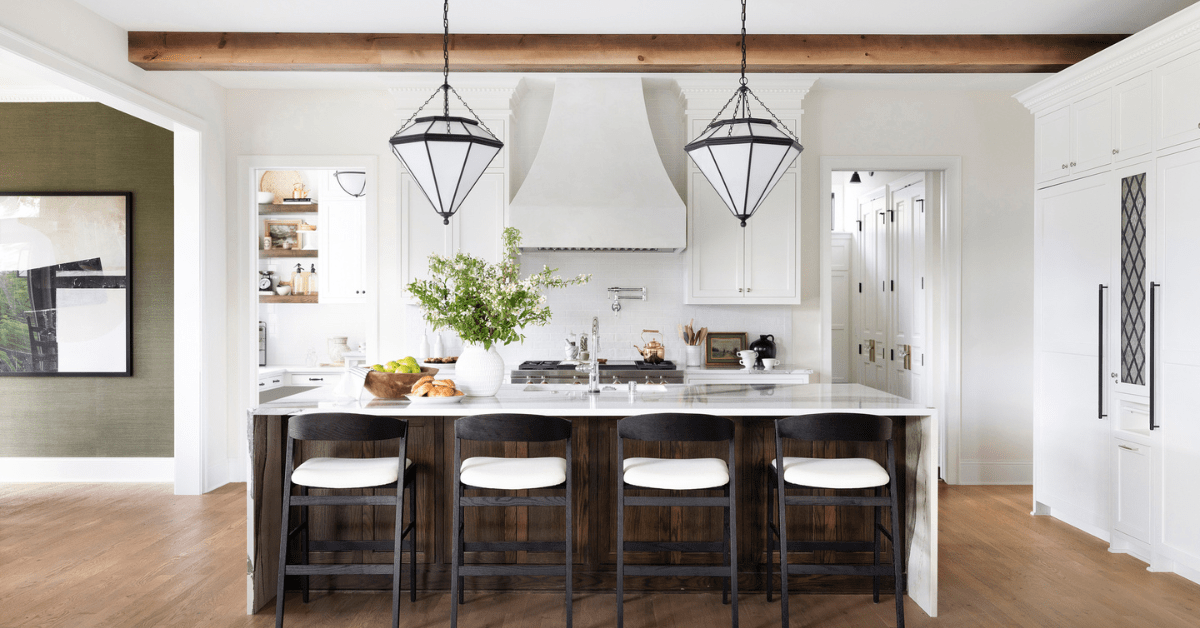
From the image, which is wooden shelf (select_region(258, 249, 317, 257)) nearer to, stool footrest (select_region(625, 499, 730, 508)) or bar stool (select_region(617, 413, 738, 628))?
bar stool (select_region(617, 413, 738, 628))

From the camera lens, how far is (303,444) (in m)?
3.17

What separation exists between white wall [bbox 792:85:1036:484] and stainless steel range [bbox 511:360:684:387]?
4.30 feet

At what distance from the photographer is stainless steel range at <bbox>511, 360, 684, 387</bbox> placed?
490cm

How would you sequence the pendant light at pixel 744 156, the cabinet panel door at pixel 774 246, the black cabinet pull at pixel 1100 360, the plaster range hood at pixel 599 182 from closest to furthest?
the pendant light at pixel 744 156 < the black cabinet pull at pixel 1100 360 < the plaster range hood at pixel 599 182 < the cabinet panel door at pixel 774 246

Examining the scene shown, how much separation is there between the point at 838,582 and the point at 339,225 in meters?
5.79

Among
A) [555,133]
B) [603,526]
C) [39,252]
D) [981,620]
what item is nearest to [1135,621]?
[981,620]

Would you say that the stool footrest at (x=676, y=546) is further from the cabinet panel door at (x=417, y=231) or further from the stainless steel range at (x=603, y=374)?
the cabinet panel door at (x=417, y=231)

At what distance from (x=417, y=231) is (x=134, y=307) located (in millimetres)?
2214

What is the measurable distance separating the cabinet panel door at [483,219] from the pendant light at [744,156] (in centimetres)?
247

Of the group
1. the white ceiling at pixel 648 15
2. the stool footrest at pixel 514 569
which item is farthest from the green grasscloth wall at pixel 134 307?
the stool footrest at pixel 514 569

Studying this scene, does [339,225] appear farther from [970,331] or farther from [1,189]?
[970,331]

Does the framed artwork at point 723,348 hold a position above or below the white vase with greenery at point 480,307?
below

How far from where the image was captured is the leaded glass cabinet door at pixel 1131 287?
11.3 ft

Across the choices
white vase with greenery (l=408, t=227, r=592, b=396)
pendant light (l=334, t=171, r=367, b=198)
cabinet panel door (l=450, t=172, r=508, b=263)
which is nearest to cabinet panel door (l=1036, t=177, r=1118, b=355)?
white vase with greenery (l=408, t=227, r=592, b=396)
